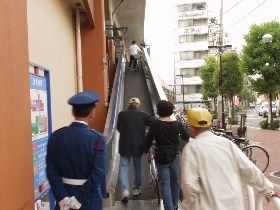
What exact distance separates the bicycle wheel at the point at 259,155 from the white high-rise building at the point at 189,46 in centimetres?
5853

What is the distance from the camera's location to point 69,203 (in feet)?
10.5

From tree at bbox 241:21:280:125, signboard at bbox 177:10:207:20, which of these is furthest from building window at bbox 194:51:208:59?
tree at bbox 241:21:280:125

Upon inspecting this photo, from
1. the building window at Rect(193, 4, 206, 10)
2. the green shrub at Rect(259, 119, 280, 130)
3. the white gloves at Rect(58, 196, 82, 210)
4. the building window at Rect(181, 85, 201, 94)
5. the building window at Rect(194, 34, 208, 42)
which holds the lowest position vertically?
the green shrub at Rect(259, 119, 280, 130)

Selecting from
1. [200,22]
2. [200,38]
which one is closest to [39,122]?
[200,38]

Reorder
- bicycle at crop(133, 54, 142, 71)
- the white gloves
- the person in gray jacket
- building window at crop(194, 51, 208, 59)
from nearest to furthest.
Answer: the white gloves < the person in gray jacket < bicycle at crop(133, 54, 142, 71) < building window at crop(194, 51, 208, 59)

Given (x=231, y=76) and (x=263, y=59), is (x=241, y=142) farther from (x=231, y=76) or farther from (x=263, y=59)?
(x=231, y=76)

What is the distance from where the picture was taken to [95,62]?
11.4m

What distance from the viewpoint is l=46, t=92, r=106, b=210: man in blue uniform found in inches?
127

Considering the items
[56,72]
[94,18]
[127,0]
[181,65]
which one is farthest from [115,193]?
[181,65]

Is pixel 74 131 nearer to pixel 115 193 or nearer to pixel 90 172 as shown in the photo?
pixel 90 172

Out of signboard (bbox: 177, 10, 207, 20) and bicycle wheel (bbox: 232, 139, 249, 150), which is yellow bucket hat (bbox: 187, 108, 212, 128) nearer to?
bicycle wheel (bbox: 232, 139, 249, 150)

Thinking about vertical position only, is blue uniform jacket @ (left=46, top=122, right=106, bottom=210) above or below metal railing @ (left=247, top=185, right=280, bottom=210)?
above

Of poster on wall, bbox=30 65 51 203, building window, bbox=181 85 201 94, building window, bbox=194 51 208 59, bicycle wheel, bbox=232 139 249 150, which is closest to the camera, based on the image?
A: poster on wall, bbox=30 65 51 203

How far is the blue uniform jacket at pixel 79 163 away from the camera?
127 inches
